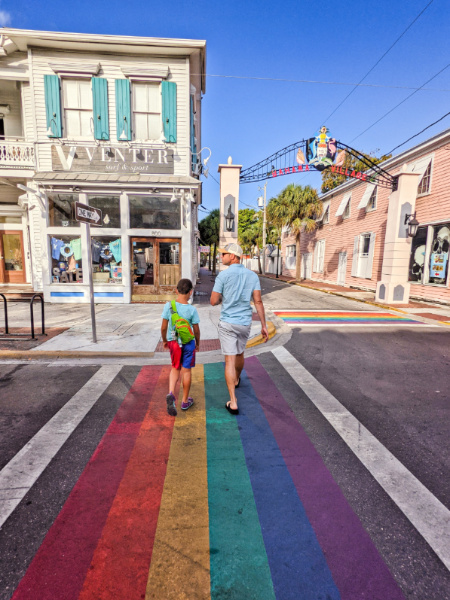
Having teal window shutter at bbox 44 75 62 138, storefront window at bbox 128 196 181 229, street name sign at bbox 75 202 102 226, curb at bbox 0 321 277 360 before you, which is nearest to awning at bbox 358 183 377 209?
storefront window at bbox 128 196 181 229

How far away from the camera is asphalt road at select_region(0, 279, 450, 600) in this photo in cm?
191

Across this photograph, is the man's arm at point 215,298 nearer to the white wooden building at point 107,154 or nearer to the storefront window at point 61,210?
the white wooden building at point 107,154

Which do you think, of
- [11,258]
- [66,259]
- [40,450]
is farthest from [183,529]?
[11,258]

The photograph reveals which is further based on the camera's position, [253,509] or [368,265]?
[368,265]

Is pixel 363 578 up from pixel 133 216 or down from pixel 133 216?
down

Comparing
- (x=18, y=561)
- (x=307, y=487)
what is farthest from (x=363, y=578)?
(x=18, y=561)

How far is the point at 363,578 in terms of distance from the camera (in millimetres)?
1883

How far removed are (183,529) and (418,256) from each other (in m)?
16.2

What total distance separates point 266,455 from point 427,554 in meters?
1.40

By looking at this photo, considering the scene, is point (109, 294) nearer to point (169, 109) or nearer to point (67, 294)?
point (67, 294)

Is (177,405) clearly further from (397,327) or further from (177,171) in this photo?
(177,171)

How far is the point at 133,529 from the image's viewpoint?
7.27 ft

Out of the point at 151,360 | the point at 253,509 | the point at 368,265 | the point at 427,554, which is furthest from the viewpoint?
the point at 368,265

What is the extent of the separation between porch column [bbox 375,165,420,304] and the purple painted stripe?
11.6 meters
